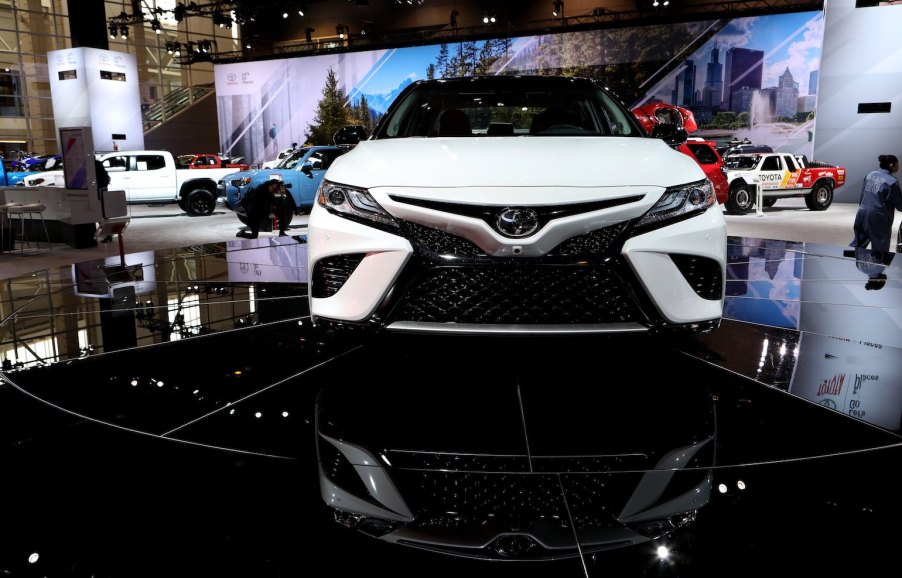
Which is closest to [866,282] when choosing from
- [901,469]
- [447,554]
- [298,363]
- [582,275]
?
[901,469]

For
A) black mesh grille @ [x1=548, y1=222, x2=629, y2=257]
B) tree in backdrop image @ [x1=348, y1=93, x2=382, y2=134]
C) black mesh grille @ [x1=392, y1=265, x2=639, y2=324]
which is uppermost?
tree in backdrop image @ [x1=348, y1=93, x2=382, y2=134]

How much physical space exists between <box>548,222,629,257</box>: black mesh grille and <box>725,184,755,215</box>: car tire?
43.4ft

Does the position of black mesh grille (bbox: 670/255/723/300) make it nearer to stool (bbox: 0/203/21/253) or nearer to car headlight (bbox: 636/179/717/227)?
car headlight (bbox: 636/179/717/227)

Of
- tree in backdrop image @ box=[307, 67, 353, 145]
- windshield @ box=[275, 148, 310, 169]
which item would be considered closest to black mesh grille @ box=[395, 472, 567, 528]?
windshield @ box=[275, 148, 310, 169]

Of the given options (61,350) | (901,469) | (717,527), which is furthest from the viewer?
(61,350)

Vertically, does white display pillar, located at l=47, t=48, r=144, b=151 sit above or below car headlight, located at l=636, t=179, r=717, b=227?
above

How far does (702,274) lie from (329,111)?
22287 millimetres

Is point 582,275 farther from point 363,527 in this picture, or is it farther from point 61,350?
point 61,350

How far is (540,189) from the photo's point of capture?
234cm

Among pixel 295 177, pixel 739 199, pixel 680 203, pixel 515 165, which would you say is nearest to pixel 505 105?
pixel 515 165

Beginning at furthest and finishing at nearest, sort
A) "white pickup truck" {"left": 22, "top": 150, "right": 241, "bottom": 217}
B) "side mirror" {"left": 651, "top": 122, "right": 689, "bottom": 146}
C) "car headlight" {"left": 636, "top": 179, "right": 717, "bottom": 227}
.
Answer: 1. "white pickup truck" {"left": 22, "top": 150, "right": 241, "bottom": 217}
2. "side mirror" {"left": 651, "top": 122, "right": 689, "bottom": 146}
3. "car headlight" {"left": 636, "top": 179, "right": 717, "bottom": 227}

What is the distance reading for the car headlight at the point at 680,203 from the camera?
2398 mm

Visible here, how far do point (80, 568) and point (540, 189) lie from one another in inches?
71.2

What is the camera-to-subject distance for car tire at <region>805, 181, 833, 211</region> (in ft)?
49.1
